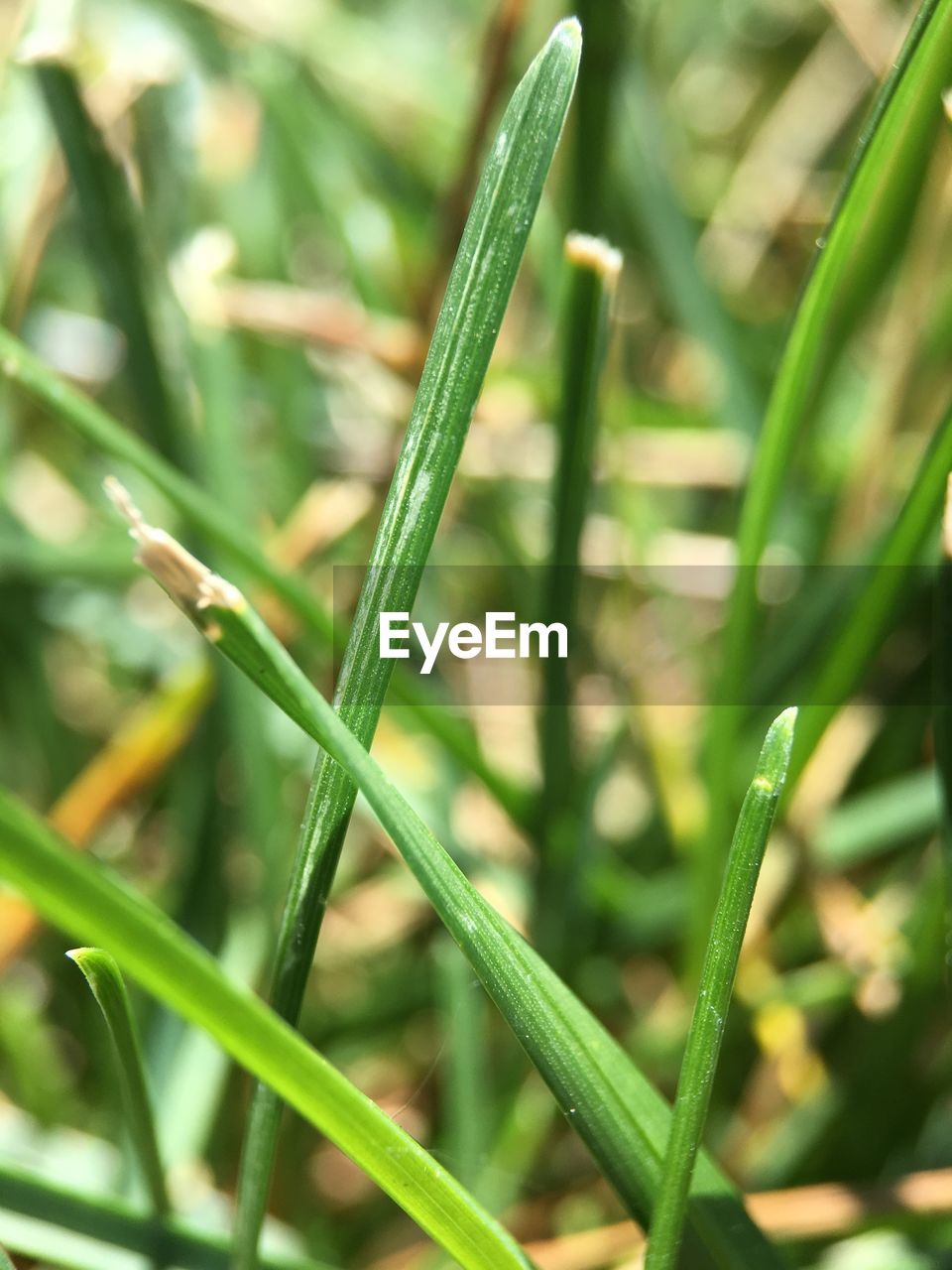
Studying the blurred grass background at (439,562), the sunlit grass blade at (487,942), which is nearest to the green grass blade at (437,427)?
the sunlit grass blade at (487,942)

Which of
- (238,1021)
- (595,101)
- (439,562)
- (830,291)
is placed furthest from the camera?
(439,562)

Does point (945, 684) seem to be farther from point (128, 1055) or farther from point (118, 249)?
point (118, 249)

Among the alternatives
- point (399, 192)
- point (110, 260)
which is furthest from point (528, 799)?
point (399, 192)

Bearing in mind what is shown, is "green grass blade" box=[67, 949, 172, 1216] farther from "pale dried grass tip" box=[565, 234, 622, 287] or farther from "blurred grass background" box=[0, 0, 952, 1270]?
"pale dried grass tip" box=[565, 234, 622, 287]

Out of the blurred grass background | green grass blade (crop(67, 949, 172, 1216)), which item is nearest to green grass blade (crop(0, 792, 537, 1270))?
green grass blade (crop(67, 949, 172, 1216))

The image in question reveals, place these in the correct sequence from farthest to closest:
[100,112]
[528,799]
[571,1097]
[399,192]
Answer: [399,192], [100,112], [528,799], [571,1097]

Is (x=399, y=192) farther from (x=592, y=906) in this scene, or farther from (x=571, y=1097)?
(x=571, y=1097)

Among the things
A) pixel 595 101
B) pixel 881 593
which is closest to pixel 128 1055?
pixel 881 593
